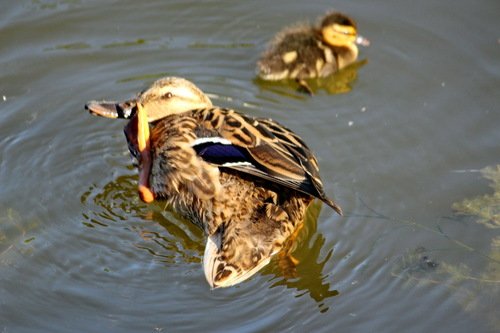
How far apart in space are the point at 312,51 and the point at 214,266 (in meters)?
2.88

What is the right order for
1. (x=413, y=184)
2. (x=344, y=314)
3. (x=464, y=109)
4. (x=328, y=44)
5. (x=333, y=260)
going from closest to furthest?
(x=344, y=314), (x=333, y=260), (x=413, y=184), (x=464, y=109), (x=328, y=44)

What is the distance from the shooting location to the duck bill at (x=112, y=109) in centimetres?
638

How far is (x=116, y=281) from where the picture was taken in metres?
5.52

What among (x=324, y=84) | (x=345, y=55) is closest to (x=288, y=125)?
(x=324, y=84)

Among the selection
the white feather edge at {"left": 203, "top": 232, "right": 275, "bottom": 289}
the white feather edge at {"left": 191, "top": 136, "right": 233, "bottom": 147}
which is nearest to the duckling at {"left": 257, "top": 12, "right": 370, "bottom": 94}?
the white feather edge at {"left": 191, "top": 136, "right": 233, "bottom": 147}

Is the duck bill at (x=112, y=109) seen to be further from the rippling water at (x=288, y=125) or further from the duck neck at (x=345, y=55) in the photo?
the duck neck at (x=345, y=55)

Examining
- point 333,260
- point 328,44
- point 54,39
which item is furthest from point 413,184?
point 54,39

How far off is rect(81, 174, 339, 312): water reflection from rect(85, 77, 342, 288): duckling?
0.14 m

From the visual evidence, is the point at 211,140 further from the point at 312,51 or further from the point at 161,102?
the point at 312,51

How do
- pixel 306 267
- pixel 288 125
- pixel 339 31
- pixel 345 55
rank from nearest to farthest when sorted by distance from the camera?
pixel 306 267, pixel 288 125, pixel 339 31, pixel 345 55

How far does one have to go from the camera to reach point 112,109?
6.42 meters

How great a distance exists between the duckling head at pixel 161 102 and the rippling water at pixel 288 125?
0.48 meters

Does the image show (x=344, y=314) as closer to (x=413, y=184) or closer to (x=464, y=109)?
(x=413, y=184)

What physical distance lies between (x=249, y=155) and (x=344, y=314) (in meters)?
1.10
